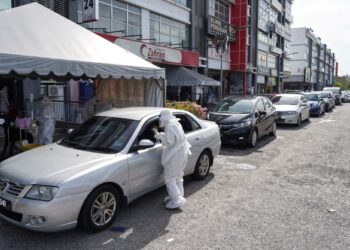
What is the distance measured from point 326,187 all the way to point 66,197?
16.1 feet

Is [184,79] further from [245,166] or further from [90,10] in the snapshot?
[245,166]

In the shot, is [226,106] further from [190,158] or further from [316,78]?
[316,78]

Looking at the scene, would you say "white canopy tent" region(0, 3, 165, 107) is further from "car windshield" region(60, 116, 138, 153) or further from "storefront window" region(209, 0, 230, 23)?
"storefront window" region(209, 0, 230, 23)

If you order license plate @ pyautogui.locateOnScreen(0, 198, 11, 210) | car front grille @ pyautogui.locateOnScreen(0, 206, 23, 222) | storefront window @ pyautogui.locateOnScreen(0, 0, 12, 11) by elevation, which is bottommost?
car front grille @ pyautogui.locateOnScreen(0, 206, 23, 222)

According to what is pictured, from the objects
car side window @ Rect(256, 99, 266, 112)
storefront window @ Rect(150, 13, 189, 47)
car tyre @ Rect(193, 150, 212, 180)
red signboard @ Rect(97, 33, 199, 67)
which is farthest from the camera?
storefront window @ Rect(150, 13, 189, 47)

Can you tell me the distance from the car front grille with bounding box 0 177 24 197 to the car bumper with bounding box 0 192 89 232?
0.08 metres

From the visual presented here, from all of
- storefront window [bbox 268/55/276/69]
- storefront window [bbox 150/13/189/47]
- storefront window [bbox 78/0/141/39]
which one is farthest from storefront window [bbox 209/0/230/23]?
A: storefront window [bbox 268/55/276/69]

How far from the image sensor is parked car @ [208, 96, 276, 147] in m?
10.0

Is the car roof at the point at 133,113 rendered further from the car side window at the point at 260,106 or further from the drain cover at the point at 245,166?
the car side window at the point at 260,106

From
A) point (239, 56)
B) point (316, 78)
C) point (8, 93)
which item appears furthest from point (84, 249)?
point (316, 78)

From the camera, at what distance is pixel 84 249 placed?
3.97 meters

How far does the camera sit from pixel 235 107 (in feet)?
Result: 36.6

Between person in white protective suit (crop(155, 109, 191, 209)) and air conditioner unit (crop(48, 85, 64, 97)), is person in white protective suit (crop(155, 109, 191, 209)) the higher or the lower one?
the lower one

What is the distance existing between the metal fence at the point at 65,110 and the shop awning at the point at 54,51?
4873 mm
